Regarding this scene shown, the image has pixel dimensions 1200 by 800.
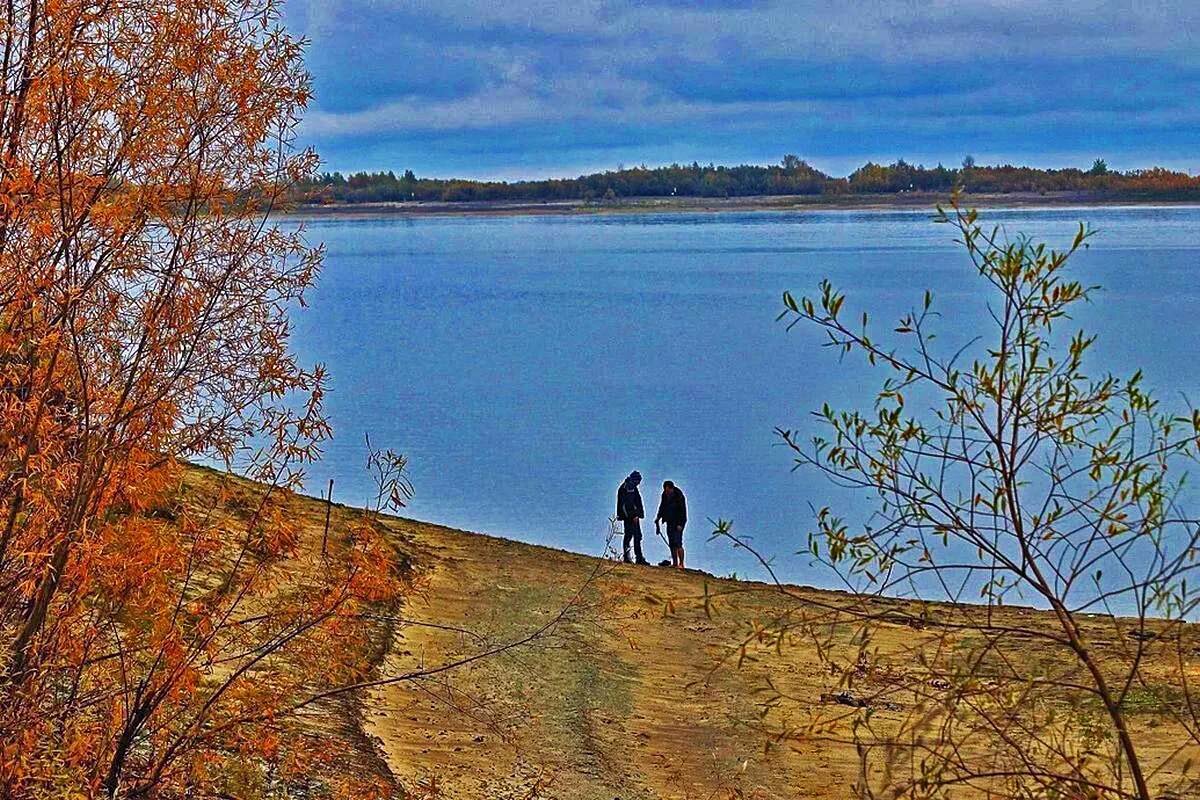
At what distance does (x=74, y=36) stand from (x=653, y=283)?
63.9 metres

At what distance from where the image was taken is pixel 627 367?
3856cm

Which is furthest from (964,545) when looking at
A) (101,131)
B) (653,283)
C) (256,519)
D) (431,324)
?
(653,283)

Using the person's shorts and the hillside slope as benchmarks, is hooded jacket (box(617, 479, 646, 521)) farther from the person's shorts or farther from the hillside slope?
the hillside slope

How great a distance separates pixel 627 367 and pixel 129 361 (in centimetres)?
3213

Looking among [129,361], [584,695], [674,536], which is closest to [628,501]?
[674,536]

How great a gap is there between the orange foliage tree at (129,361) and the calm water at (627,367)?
211 inches

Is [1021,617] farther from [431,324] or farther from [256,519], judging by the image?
[431,324]

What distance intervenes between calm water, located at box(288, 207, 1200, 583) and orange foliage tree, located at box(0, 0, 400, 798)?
5.35 meters

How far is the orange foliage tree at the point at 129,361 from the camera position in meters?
6.22

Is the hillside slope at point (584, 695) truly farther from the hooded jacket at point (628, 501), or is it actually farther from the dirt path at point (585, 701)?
the hooded jacket at point (628, 501)

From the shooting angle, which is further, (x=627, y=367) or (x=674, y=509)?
(x=627, y=367)

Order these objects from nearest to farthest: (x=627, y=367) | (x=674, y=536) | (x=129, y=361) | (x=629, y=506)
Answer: (x=129, y=361), (x=629, y=506), (x=674, y=536), (x=627, y=367)

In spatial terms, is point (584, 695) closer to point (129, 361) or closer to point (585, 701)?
point (585, 701)

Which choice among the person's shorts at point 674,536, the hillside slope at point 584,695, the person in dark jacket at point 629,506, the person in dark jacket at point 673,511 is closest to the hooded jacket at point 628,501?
the person in dark jacket at point 629,506
